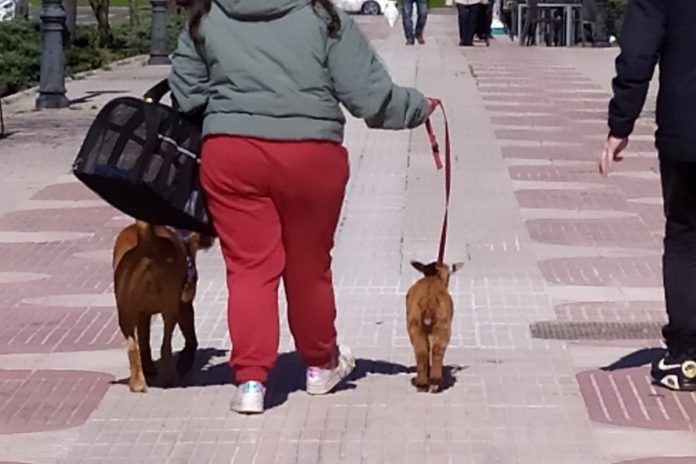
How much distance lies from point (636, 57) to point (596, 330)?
194 cm

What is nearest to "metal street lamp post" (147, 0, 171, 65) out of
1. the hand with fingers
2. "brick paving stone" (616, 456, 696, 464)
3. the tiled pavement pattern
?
the tiled pavement pattern

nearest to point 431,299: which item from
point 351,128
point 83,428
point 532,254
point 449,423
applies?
point 449,423

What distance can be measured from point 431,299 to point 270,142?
3.05ft

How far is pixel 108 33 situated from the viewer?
32406 mm

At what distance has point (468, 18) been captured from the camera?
33.1 meters

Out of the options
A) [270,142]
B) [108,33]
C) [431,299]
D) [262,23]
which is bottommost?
[108,33]

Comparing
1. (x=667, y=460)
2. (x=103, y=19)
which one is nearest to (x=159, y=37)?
(x=103, y=19)

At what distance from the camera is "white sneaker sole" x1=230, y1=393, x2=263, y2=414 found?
238 inches

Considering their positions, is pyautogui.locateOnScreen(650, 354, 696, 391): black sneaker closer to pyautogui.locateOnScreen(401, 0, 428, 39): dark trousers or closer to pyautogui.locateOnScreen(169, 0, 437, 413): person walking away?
pyautogui.locateOnScreen(169, 0, 437, 413): person walking away

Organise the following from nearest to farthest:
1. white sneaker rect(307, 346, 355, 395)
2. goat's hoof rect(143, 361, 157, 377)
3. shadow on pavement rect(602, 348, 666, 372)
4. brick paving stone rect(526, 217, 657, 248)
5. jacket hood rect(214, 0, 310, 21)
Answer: jacket hood rect(214, 0, 310, 21), white sneaker rect(307, 346, 355, 395), goat's hoof rect(143, 361, 157, 377), shadow on pavement rect(602, 348, 666, 372), brick paving stone rect(526, 217, 657, 248)

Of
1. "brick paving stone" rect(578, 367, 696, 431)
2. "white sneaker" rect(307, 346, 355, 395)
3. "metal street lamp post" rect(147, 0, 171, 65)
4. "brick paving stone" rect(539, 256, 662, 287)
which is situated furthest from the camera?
"metal street lamp post" rect(147, 0, 171, 65)

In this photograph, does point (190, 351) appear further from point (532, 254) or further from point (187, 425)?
point (532, 254)

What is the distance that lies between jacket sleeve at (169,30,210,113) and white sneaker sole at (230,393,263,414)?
1.11 m

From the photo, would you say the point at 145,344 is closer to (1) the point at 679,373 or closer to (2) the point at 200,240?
(2) the point at 200,240
